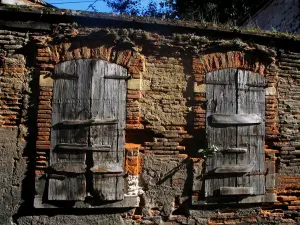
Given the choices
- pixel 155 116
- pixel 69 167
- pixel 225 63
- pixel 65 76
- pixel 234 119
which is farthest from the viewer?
pixel 225 63

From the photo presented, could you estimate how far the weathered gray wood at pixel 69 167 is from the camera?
4.96m

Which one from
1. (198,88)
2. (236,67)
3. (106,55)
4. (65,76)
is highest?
(106,55)

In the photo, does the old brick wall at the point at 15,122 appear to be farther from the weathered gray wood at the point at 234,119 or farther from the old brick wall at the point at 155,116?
the weathered gray wood at the point at 234,119

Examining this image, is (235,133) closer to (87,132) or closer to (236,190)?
(236,190)

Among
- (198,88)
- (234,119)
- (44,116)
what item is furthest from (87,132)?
(234,119)

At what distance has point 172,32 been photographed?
5539mm

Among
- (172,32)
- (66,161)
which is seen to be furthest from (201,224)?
(172,32)

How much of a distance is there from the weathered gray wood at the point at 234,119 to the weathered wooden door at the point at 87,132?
1.64 m

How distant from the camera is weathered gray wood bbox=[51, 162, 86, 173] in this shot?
195 inches

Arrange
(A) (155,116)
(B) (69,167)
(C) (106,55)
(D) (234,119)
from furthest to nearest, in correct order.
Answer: (D) (234,119) → (A) (155,116) → (C) (106,55) → (B) (69,167)

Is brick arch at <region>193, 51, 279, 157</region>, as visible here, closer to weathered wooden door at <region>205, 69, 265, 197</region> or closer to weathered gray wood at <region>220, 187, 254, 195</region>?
weathered wooden door at <region>205, 69, 265, 197</region>

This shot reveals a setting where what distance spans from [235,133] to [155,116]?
145 centimetres

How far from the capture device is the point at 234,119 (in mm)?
5480

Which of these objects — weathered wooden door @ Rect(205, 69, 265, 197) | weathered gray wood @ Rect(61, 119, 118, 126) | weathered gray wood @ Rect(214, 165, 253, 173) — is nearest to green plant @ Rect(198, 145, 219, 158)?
weathered wooden door @ Rect(205, 69, 265, 197)
